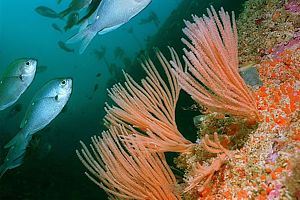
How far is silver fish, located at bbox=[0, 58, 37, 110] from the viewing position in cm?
327

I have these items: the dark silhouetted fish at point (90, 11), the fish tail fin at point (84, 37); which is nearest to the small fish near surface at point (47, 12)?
the dark silhouetted fish at point (90, 11)

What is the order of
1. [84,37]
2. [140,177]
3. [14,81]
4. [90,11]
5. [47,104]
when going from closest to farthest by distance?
1. [140,177]
2. [84,37]
3. [90,11]
4. [47,104]
5. [14,81]

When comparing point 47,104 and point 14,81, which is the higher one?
point 14,81

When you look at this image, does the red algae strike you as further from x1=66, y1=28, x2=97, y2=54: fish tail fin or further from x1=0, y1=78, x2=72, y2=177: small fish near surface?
x1=0, y1=78, x2=72, y2=177: small fish near surface

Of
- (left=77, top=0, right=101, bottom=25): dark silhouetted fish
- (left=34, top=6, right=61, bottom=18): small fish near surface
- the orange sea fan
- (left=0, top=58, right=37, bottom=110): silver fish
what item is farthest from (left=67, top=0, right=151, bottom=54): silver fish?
(left=34, top=6, right=61, bottom=18): small fish near surface

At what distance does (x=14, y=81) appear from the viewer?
129 inches

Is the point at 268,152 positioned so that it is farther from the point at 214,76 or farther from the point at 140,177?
the point at 140,177

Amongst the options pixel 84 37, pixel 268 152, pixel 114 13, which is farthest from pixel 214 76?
pixel 84 37

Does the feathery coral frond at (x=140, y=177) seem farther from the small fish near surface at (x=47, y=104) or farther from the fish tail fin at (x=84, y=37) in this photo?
the small fish near surface at (x=47, y=104)

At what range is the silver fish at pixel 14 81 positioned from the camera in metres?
3.27

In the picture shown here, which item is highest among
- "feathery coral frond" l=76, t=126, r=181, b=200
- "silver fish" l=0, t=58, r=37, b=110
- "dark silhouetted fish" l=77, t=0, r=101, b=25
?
"silver fish" l=0, t=58, r=37, b=110

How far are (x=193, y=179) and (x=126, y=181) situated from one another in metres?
0.67

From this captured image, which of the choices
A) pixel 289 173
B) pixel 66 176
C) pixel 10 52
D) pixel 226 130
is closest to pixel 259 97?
pixel 226 130

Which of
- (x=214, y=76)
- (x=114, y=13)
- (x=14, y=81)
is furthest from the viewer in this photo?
(x=14, y=81)
